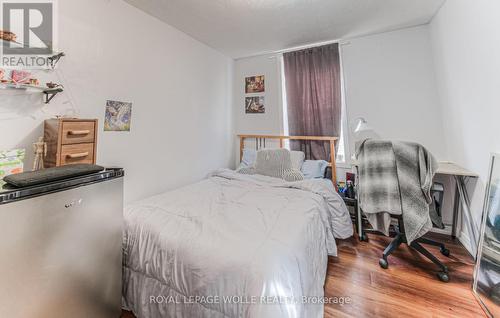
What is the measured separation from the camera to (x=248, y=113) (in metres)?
3.38

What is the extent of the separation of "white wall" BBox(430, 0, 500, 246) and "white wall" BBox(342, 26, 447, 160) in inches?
4.2

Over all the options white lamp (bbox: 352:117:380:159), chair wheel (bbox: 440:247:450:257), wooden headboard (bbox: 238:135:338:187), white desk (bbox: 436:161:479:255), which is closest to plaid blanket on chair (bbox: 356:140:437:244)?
white desk (bbox: 436:161:479:255)

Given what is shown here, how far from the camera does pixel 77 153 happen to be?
4.42 ft

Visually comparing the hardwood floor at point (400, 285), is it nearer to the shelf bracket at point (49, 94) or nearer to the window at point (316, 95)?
the window at point (316, 95)

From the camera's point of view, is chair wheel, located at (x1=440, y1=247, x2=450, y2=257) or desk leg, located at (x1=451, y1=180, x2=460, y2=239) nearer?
chair wheel, located at (x1=440, y1=247, x2=450, y2=257)

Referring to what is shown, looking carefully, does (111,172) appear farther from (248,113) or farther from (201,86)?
(248,113)

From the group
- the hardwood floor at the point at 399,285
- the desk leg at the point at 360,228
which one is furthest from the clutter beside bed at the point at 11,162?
the desk leg at the point at 360,228

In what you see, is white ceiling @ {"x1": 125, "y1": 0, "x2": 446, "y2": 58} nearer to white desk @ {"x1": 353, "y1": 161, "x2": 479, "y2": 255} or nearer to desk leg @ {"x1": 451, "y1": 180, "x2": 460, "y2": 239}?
white desk @ {"x1": 353, "y1": 161, "x2": 479, "y2": 255}

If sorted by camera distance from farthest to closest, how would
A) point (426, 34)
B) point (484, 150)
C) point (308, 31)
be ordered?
point (308, 31)
point (426, 34)
point (484, 150)

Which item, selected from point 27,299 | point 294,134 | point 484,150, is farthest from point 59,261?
point 484,150

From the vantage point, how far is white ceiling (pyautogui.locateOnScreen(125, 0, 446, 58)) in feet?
6.43

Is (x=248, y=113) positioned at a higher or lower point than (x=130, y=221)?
higher

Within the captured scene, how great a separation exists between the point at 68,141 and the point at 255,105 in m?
2.51

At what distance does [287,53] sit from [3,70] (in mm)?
2984
